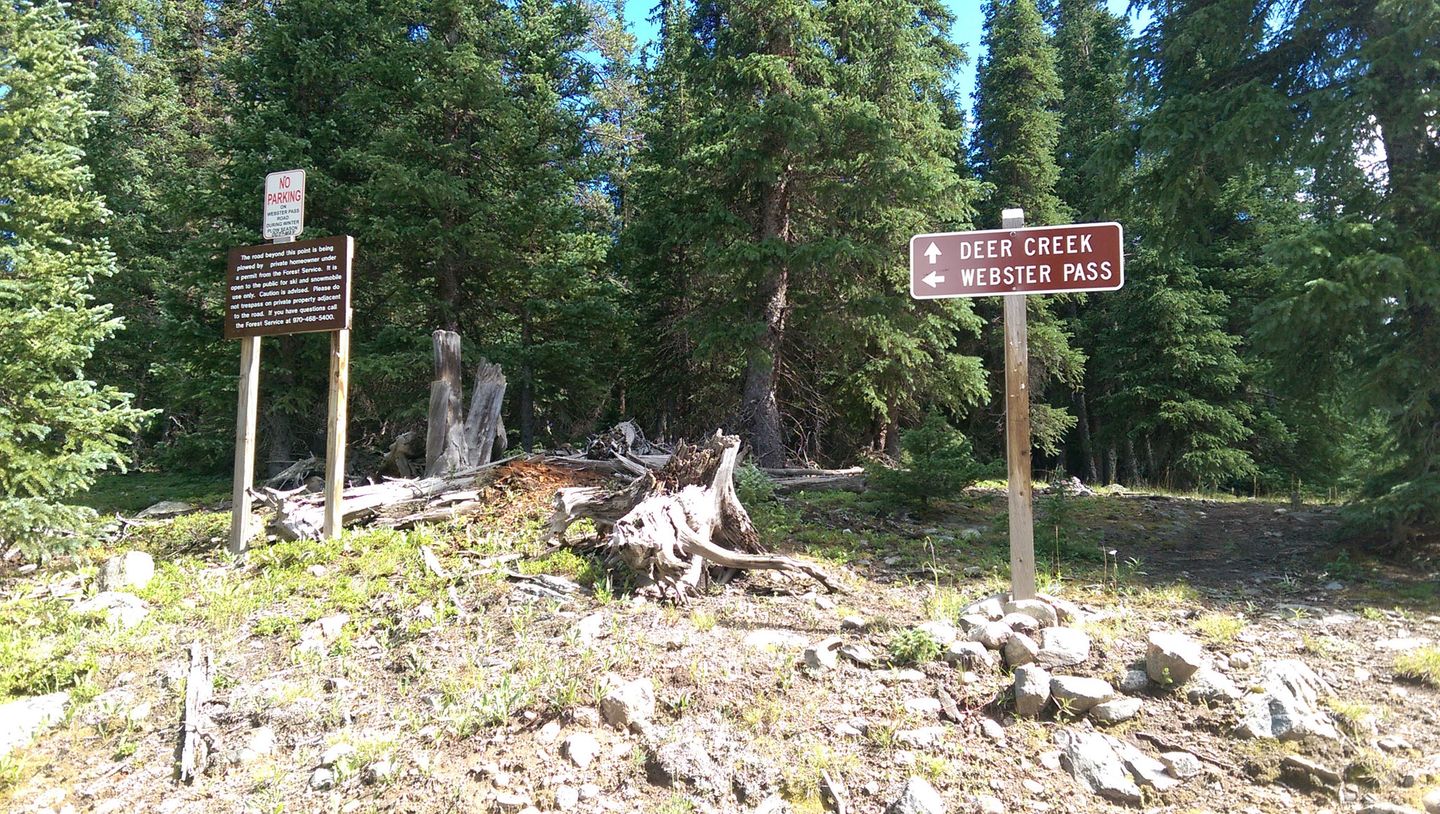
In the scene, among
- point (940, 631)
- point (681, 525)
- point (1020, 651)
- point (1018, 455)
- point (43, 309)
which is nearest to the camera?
point (1020, 651)

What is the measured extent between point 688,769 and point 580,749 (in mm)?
518

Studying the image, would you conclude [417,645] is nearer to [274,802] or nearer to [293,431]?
[274,802]

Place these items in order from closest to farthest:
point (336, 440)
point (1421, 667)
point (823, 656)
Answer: point (1421, 667), point (823, 656), point (336, 440)

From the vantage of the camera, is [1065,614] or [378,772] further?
[1065,614]

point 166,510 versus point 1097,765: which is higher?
point 166,510

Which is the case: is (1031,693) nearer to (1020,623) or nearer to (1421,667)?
(1020,623)

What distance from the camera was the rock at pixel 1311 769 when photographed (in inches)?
134

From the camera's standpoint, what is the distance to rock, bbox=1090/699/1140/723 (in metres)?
3.88

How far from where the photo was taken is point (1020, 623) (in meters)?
4.76

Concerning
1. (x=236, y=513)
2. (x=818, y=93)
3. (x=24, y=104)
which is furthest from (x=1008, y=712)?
(x=818, y=93)

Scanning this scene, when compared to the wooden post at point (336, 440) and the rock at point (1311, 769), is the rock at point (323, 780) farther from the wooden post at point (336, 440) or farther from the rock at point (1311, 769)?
the wooden post at point (336, 440)

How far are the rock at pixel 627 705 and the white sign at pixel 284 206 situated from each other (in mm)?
6543

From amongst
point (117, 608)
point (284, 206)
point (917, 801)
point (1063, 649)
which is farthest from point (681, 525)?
point (284, 206)

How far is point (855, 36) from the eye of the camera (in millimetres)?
14391
